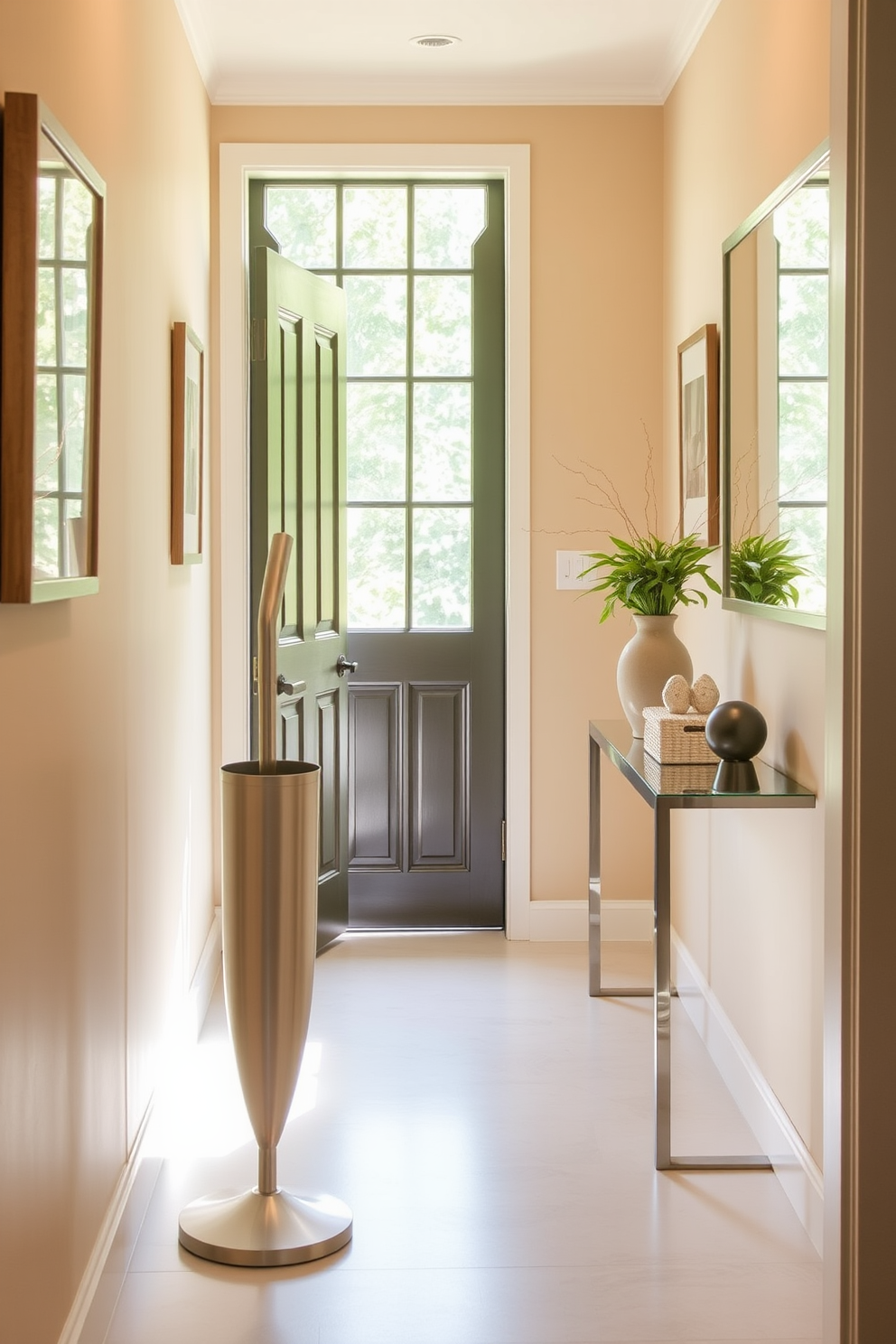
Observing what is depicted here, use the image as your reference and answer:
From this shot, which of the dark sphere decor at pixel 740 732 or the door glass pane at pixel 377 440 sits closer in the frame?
the dark sphere decor at pixel 740 732

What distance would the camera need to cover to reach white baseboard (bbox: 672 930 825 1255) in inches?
102

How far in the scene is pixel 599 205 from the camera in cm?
454

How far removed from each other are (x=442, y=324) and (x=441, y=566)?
0.84 metres

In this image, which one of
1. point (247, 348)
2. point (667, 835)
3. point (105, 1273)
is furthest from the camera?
point (247, 348)

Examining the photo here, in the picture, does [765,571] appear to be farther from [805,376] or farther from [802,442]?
[805,376]

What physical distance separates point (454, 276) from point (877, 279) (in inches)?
122

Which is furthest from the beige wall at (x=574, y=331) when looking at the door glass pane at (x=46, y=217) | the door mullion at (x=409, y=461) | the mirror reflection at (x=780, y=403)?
the door glass pane at (x=46, y=217)

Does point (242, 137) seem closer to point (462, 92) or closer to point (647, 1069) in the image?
point (462, 92)

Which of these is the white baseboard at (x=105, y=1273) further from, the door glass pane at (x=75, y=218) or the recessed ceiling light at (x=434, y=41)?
the recessed ceiling light at (x=434, y=41)

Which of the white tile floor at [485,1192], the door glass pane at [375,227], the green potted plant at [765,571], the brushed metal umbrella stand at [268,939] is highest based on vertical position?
the door glass pane at [375,227]

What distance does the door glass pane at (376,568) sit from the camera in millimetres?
4699

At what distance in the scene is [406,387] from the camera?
4.69m

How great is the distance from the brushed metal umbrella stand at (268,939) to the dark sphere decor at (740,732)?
0.90m

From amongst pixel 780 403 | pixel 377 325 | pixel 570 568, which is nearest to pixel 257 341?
pixel 377 325
